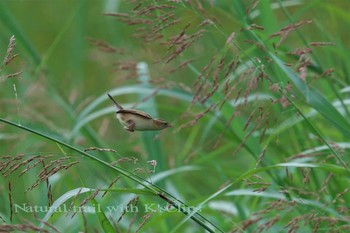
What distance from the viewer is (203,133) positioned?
307 cm

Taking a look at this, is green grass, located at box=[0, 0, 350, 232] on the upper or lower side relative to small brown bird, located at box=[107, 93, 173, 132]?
lower

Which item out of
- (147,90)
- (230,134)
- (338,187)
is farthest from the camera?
(147,90)

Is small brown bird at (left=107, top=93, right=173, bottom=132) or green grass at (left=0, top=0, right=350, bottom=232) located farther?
green grass at (left=0, top=0, right=350, bottom=232)

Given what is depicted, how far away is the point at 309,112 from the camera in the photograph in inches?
104

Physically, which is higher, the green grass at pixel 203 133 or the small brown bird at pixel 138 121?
the small brown bird at pixel 138 121

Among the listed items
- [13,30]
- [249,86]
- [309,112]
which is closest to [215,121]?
[309,112]

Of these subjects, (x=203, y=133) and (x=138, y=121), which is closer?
(x=138, y=121)

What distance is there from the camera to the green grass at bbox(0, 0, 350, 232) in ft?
5.72

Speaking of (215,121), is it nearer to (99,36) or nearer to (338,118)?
(338,118)

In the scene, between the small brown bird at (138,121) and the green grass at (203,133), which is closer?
the small brown bird at (138,121)

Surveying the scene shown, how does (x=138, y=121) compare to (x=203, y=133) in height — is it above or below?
above

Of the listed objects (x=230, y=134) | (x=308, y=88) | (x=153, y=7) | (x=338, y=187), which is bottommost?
(x=338, y=187)

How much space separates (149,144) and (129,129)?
50.4 inches

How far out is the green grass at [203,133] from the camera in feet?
5.72
